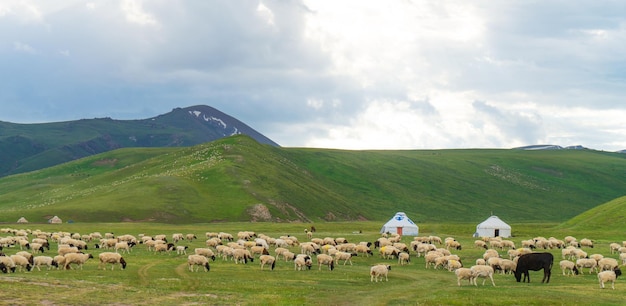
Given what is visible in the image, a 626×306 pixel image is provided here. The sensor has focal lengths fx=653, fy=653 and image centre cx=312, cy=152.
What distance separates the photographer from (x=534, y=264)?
43969 mm

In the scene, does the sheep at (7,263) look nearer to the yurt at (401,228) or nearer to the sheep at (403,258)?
the sheep at (403,258)

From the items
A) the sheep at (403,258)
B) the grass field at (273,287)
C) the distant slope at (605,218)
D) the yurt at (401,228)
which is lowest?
the grass field at (273,287)

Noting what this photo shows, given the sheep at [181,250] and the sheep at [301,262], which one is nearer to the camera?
the sheep at [301,262]

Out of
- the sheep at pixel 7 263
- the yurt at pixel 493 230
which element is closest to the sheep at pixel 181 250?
the sheep at pixel 7 263

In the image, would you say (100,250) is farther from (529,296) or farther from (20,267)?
(529,296)

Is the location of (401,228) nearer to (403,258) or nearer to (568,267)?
(403,258)

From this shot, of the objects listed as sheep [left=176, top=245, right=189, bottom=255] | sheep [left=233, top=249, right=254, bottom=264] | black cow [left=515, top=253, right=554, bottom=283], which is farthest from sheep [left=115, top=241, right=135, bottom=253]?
black cow [left=515, top=253, right=554, bottom=283]

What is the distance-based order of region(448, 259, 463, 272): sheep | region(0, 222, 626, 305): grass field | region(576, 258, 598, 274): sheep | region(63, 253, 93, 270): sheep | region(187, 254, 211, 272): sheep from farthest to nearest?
1. region(576, 258, 598, 274): sheep
2. region(448, 259, 463, 272): sheep
3. region(187, 254, 211, 272): sheep
4. region(63, 253, 93, 270): sheep
5. region(0, 222, 626, 305): grass field

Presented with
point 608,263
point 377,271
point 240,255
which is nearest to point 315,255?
point 240,255

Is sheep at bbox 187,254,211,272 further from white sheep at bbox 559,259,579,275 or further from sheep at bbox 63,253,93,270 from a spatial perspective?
white sheep at bbox 559,259,579,275

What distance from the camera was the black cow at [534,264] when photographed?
43.8 m

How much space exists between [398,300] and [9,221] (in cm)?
9864

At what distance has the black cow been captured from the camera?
43844 millimetres

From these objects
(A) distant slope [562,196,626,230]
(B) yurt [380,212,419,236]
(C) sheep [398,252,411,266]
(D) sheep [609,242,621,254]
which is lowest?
(C) sheep [398,252,411,266]
